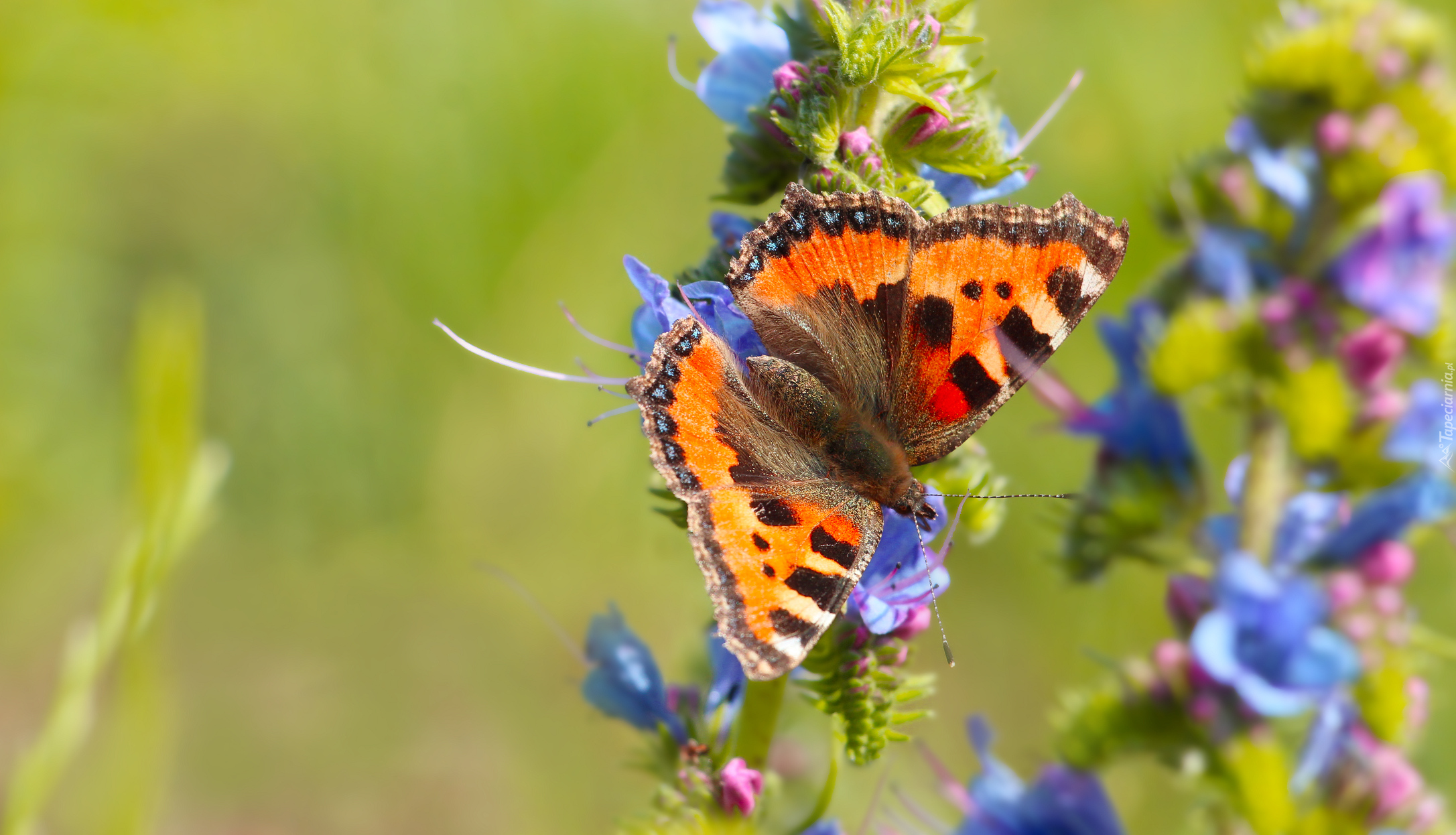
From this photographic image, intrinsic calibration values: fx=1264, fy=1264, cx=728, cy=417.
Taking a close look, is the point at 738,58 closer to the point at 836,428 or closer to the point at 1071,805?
the point at 836,428

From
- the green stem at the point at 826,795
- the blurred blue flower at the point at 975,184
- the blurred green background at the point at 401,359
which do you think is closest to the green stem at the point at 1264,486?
the green stem at the point at 826,795

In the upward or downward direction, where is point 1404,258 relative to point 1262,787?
upward

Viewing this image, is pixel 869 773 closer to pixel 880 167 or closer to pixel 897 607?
pixel 897 607

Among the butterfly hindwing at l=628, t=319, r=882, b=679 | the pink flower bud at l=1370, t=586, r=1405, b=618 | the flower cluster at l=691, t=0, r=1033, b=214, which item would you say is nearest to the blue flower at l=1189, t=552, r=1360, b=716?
the pink flower bud at l=1370, t=586, r=1405, b=618

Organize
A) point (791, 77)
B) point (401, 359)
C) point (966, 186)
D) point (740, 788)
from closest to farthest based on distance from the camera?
point (740, 788) → point (791, 77) → point (966, 186) → point (401, 359)

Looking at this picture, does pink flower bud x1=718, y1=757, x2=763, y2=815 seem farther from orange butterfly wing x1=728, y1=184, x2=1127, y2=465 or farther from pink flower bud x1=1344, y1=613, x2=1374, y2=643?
pink flower bud x1=1344, y1=613, x2=1374, y2=643

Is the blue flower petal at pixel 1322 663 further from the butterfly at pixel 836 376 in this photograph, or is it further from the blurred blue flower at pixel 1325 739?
the butterfly at pixel 836 376

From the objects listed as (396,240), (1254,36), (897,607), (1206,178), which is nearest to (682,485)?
(897,607)

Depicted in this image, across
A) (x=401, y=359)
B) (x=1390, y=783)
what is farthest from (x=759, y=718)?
(x=401, y=359)

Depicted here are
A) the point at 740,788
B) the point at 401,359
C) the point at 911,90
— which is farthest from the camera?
the point at 401,359
